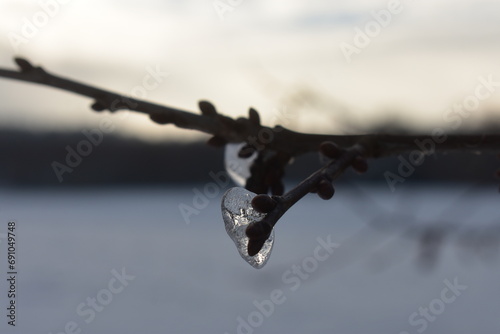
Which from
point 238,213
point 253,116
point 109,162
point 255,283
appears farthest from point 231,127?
point 109,162

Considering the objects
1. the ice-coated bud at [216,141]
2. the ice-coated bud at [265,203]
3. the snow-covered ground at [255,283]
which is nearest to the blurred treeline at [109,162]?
the snow-covered ground at [255,283]

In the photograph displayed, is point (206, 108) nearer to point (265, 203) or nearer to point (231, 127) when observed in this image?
point (231, 127)

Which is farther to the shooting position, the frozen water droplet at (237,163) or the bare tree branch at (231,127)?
the frozen water droplet at (237,163)

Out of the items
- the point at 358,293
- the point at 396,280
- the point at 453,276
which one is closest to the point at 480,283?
the point at 453,276

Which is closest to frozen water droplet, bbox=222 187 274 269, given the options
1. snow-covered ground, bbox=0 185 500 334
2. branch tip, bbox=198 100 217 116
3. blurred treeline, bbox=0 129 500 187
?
branch tip, bbox=198 100 217 116

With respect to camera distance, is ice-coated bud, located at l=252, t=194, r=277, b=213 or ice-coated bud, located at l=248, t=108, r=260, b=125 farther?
ice-coated bud, located at l=248, t=108, r=260, b=125

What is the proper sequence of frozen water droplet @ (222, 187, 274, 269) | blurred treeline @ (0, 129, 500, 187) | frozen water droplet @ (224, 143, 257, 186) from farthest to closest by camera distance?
blurred treeline @ (0, 129, 500, 187) < frozen water droplet @ (224, 143, 257, 186) < frozen water droplet @ (222, 187, 274, 269)

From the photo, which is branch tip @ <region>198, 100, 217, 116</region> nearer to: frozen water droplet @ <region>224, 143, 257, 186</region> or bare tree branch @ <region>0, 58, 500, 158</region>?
bare tree branch @ <region>0, 58, 500, 158</region>

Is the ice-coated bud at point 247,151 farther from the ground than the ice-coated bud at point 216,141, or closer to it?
closer to it

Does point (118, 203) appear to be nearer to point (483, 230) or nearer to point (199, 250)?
point (199, 250)

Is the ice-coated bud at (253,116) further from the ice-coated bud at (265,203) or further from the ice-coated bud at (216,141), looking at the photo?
the ice-coated bud at (265,203)
